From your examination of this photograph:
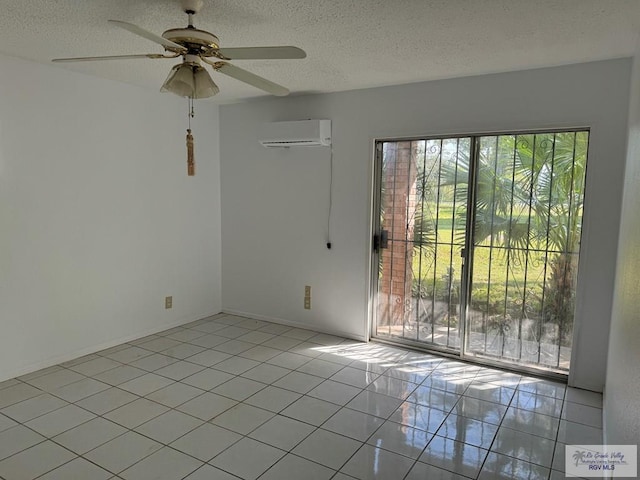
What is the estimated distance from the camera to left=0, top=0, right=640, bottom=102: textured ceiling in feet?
7.07

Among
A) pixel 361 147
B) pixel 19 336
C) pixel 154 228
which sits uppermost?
pixel 361 147

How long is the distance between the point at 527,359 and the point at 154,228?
3.48 metres

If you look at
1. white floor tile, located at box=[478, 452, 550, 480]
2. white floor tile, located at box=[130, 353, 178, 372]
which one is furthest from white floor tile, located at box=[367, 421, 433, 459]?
white floor tile, located at box=[130, 353, 178, 372]

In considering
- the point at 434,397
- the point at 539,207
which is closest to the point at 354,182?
the point at 539,207

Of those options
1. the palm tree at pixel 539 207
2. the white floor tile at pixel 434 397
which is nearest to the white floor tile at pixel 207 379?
the white floor tile at pixel 434 397

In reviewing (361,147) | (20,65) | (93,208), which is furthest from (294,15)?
(93,208)

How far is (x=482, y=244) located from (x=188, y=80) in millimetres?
2527

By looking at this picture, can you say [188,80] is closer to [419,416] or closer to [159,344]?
[419,416]

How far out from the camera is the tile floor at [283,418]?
2246 mm

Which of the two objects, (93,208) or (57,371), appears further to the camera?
(93,208)

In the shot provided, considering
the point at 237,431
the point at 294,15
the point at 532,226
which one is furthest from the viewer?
the point at 532,226

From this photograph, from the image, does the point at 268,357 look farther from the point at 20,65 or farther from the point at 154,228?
the point at 20,65

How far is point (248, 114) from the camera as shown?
4566 millimetres

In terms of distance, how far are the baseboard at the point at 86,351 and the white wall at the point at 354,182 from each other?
689 mm
